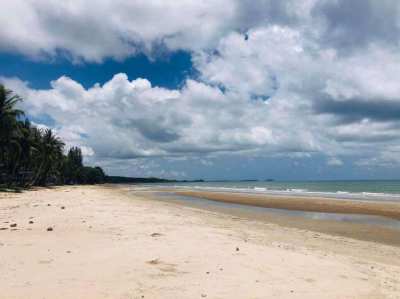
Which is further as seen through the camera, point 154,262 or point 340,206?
point 340,206

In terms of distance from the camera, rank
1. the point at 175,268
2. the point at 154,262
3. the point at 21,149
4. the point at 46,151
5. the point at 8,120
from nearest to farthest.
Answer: the point at 175,268, the point at 154,262, the point at 8,120, the point at 21,149, the point at 46,151

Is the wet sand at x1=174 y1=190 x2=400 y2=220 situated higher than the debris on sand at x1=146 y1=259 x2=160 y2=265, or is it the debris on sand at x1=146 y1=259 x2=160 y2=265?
the wet sand at x1=174 y1=190 x2=400 y2=220

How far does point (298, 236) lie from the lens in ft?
46.7

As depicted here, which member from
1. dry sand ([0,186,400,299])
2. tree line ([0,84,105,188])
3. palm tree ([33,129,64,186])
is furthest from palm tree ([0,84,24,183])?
dry sand ([0,186,400,299])

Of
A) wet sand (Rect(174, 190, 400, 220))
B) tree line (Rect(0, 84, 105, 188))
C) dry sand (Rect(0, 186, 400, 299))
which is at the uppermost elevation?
tree line (Rect(0, 84, 105, 188))

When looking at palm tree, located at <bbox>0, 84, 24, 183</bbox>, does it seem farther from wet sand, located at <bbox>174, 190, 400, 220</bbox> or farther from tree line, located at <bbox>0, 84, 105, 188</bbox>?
wet sand, located at <bbox>174, 190, 400, 220</bbox>

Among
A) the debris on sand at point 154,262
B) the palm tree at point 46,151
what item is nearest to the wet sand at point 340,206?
the debris on sand at point 154,262

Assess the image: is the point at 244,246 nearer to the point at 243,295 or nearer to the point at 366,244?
the point at 243,295

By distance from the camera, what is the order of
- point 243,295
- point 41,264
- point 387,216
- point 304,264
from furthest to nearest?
point 387,216 → point 304,264 → point 41,264 → point 243,295

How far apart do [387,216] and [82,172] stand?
398 feet

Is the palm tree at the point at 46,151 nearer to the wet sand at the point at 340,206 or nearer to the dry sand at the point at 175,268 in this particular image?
the wet sand at the point at 340,206

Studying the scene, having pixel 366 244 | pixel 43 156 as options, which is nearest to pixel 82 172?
pixel 43 156

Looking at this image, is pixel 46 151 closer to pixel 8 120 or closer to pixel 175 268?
pixel 8 120

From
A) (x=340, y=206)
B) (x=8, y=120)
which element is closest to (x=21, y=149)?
(x=8, y=120)
